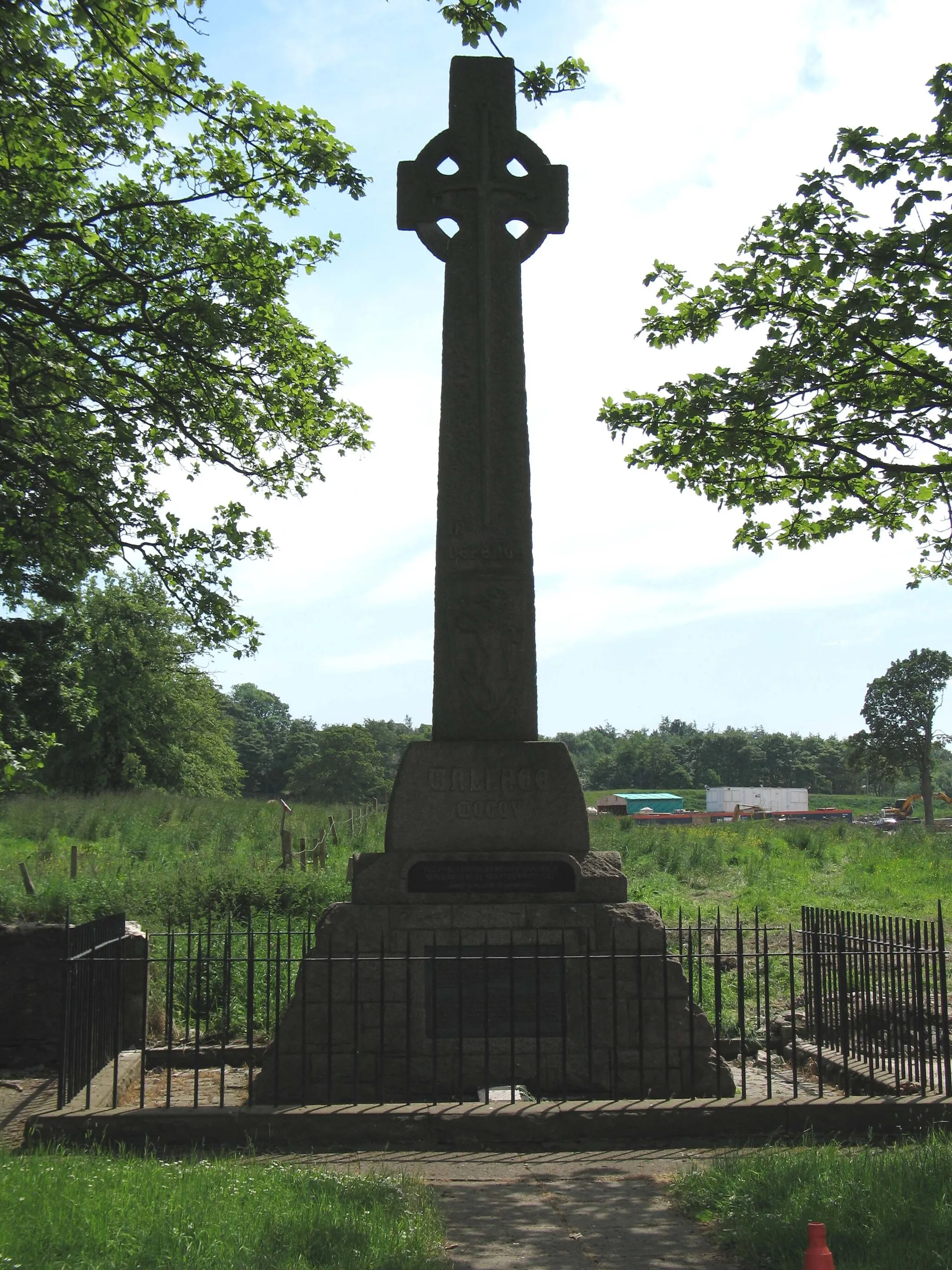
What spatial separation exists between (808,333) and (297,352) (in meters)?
6.28

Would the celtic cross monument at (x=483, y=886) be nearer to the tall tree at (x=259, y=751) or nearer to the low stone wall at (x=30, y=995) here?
the low stone wall at (x=30, y=995)

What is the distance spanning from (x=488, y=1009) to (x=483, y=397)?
4.47 metres

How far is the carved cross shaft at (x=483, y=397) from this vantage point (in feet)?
27.4

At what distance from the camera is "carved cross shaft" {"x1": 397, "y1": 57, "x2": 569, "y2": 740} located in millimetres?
8344

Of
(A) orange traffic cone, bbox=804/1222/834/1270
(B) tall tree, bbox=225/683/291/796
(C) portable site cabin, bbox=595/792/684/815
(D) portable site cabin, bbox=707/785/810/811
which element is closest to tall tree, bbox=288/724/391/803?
(B) tall tree, bbox=225/683/291/796

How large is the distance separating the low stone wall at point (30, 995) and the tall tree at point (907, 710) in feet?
204

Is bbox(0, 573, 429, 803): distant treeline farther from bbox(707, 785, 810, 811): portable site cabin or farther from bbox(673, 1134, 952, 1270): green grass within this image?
bbox(707, 785, 810, 811): portable site cabin

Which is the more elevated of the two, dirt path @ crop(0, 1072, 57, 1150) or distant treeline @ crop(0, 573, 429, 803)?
distant treeline @ crop(0, 573, 429, 803)

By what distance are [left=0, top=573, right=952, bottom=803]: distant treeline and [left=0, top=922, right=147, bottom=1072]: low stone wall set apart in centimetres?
148

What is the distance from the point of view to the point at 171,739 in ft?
156

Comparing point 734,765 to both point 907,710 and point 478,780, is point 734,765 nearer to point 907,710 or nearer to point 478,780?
point 907,710

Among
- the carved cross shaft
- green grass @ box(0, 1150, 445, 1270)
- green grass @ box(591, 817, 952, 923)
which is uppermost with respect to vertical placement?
the carved cross shaft

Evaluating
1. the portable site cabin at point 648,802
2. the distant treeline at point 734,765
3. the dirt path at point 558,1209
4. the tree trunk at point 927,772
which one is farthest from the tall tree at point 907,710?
the dirt path at point 558,1209

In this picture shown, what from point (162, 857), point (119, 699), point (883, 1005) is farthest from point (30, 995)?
point (119, 699)
